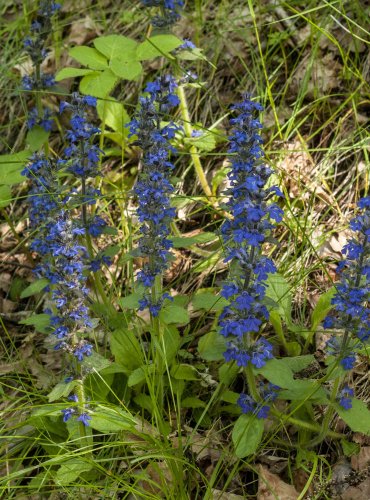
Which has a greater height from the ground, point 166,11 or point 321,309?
point 166,11

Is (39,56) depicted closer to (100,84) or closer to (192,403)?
(100,84)

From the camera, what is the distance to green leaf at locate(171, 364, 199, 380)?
12.5 ft

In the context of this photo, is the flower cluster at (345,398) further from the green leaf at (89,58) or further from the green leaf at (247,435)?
the green leaf at (89,58)

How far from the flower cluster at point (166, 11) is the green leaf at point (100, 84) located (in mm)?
810

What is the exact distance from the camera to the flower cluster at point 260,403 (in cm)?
338

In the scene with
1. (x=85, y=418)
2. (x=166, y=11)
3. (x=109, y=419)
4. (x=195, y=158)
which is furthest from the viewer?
(x=195, y=158)

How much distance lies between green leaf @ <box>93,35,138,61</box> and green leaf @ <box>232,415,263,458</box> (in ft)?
7.53

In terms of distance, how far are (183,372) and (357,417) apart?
101 cm

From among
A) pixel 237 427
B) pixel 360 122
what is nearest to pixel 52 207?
pixel 237 427

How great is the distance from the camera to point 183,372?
12.5 feet

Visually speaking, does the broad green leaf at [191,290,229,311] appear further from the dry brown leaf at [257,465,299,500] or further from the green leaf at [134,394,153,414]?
the dry brown leaf at [257,465,299,500]

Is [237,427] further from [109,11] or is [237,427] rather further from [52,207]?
[109,11]

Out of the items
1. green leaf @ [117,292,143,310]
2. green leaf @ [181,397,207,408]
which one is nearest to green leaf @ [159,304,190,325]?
green leaf @ [117,292,143,310]

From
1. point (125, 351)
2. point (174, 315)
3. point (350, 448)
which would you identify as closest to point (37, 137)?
point (125, 351)
